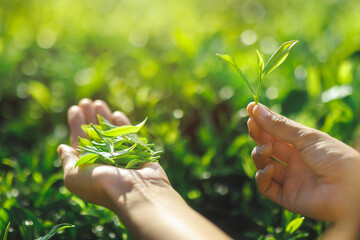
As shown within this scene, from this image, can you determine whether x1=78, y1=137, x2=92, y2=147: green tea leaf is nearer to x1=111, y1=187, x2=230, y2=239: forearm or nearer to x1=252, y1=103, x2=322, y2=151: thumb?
x1=111, y1=187, x2=230, y2=239: forearm

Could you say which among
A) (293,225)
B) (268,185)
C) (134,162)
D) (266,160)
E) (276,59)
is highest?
(276,59)

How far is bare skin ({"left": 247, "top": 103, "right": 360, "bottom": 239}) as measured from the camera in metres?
1.39

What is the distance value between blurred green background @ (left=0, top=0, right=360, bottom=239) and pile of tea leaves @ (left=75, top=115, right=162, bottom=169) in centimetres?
Answer: 31

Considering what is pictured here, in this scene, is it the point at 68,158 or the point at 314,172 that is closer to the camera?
the point at 314,172

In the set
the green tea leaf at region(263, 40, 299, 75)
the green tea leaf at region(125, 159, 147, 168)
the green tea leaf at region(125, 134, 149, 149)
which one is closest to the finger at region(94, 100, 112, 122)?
the green tea leaf at region(125, 134, 149, 149)

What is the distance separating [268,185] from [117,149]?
0.70 meters

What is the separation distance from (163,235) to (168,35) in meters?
2.42

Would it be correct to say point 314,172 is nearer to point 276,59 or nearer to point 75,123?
point 276,59

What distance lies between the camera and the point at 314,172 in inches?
59.3

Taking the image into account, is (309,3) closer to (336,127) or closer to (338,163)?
(336,127)

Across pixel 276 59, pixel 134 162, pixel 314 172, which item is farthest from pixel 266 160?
pixel 134 162

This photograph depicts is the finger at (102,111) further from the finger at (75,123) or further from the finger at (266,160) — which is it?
the finger at (266,160)

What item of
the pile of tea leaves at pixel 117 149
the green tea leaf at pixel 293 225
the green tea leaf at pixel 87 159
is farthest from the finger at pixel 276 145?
the green tea leaf at pixel 87 159

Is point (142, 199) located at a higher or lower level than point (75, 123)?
lower
